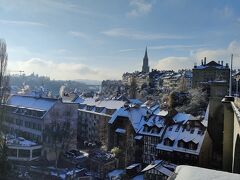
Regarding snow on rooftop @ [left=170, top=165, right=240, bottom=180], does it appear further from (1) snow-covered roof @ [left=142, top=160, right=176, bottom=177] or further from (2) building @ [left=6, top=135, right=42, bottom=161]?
A: (2) building @ [left=6, top=135, right=42, bottom=161]

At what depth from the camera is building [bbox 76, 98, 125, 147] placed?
56.9 metres

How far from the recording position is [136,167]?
38.3m

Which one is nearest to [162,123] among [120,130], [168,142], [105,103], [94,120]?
[168,142]

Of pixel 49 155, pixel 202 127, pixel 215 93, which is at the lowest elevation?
pixel 49 155

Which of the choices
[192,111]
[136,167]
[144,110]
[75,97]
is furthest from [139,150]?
[75,97]

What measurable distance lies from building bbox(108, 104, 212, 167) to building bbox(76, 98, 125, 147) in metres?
8.08

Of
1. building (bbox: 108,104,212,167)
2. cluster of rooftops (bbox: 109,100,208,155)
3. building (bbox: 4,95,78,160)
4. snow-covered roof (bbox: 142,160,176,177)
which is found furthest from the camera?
building (bbox: 4,95,78,160)

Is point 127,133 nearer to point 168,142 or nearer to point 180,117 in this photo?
point 180,117

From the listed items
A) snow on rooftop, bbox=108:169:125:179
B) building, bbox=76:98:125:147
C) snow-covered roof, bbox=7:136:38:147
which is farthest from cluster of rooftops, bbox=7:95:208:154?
snow on rooftop, bbox=108:169:125:179

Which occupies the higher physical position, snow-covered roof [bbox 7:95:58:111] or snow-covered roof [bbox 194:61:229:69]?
snow-covered roof [bbox 194:61:229:69]

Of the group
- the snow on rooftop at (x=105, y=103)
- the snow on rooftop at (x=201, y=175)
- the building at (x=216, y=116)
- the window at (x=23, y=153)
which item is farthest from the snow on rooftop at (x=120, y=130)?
the snow on rooftop at (x=201, y=175)

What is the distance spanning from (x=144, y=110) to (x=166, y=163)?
16.1 metres

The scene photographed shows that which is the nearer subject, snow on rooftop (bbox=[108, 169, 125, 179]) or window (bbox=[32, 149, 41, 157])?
snow on rooftop (bbox=[108, 169, 125, 179])

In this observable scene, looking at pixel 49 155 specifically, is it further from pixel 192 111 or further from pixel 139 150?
pixel 192 111
